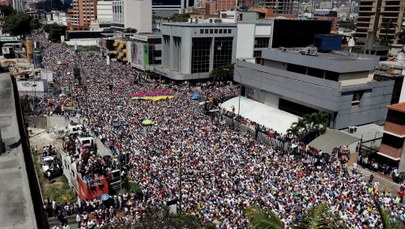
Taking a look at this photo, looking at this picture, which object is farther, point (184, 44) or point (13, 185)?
point (184, 44)


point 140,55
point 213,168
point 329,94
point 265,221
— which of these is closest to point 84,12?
point 140,55

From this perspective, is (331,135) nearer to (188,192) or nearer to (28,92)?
(188,192)

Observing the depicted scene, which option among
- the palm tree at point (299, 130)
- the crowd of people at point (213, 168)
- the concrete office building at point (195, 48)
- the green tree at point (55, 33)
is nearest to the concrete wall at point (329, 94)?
the palm tree at point (299, 130)

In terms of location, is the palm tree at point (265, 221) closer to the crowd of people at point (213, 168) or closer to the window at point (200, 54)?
the crowd of people at point (213, 168)

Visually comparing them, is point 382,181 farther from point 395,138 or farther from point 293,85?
point 293,85

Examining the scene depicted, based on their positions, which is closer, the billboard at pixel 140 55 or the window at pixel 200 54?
the window at pixel 200 54
